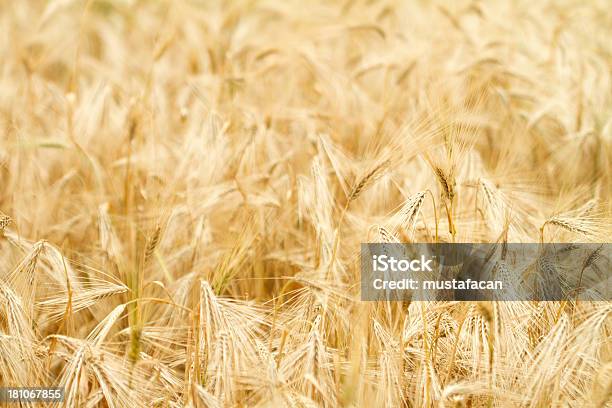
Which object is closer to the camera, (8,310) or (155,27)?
(8,310)

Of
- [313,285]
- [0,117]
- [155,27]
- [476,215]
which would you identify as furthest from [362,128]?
[155,27]

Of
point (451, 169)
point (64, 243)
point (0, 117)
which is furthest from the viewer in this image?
point (0, 117)

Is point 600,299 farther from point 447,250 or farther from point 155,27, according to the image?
point 155,27

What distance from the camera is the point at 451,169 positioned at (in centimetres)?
157

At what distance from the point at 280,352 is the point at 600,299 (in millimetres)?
818

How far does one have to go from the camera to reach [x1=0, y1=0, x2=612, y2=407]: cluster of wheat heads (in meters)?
1.49

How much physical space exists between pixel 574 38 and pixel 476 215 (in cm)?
188

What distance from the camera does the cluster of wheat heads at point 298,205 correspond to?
149 centimetres

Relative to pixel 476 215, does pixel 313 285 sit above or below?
below

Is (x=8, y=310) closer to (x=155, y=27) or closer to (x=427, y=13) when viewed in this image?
(x=155, y=27)

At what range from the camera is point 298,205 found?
2020 mm

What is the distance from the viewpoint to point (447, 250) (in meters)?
1.66

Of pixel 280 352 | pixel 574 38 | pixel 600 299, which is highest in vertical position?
pixel 574 38

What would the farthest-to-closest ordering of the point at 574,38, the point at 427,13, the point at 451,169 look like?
the point at 427,13
the point at 574,38
the point at 451,169
